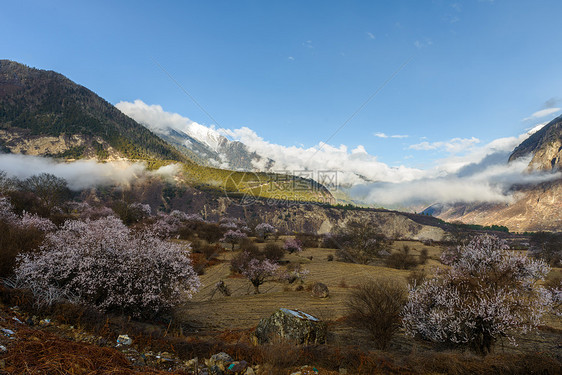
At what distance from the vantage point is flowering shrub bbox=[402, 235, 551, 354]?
8.11 metres

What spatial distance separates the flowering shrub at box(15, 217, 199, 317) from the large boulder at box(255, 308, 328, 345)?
3.79m

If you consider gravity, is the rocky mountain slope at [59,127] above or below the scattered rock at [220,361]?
above

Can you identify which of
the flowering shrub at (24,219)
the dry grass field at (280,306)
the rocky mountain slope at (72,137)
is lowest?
the dry grass field at (280,306)

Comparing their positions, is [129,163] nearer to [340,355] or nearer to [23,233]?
[23,233]

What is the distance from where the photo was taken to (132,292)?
936 centimetres

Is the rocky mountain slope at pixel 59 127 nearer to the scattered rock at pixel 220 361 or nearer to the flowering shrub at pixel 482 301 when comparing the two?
the scattered rock at pixel 220 361

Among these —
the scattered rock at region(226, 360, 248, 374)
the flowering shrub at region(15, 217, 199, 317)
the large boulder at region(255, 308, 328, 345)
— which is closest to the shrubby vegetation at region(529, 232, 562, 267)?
the large boulder at region(255, 308, 328, 345)

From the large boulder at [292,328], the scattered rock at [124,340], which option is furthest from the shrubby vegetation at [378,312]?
the scattered rock at [124,340]

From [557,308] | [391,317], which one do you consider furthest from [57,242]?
[557,308]

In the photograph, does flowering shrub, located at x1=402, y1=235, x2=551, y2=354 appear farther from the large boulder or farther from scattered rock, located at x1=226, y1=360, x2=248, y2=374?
scattered rock, located at x1=226, y1=360, x2=248, y2=374

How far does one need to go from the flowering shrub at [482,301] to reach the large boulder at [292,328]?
3558mm

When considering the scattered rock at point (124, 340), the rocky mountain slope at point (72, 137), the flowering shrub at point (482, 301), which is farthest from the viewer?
the rocky mountain slope at point (72, 137)

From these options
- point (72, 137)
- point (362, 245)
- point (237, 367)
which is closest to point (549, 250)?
point (362, 245)

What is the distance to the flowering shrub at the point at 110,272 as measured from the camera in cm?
838
